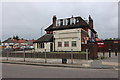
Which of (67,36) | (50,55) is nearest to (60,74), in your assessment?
(50,55)

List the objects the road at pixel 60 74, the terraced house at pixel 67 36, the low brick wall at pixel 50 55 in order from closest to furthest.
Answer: the road at pixel 60 74 < the low brick wall at pixel 50 55 < the terraced house at pixel 67 36

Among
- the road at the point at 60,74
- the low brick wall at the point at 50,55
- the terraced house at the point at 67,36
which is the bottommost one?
the road at the point at 60,74

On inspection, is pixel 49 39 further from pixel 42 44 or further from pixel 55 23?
pixel 55 23

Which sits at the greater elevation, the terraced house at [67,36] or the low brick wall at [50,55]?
the terraced house at [67,36]

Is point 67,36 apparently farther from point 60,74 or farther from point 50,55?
point 60,74

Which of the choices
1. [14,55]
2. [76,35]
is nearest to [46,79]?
[14,55]

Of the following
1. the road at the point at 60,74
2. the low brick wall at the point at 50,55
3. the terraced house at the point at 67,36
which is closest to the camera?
the road at the point at 60,74

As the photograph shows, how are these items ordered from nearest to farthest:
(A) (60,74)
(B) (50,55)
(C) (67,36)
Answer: (A) (60,74) → (B) (50,55) → (C) (67,36)

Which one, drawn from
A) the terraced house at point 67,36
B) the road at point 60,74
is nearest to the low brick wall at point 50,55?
the terraced house at point 67,36

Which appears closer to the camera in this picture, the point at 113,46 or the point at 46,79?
the point at 46,79

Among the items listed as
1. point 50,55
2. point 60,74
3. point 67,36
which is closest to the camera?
point 60,74

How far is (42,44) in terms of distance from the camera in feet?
117

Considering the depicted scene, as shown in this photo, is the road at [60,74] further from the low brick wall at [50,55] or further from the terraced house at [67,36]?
the terraced house at [67,36]

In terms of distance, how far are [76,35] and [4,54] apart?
14.8 m
